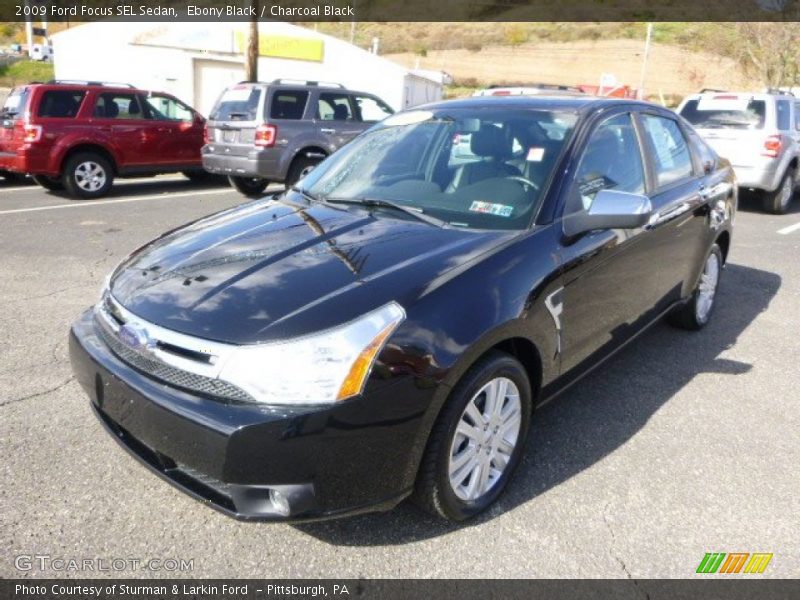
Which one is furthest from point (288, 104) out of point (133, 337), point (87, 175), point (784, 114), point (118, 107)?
point (133, 337)

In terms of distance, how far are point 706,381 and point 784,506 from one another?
131 centimetres

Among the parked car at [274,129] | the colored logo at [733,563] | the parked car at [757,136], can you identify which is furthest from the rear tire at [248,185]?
the colored logo at [733,563]

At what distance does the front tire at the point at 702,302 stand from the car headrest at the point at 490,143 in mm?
1956

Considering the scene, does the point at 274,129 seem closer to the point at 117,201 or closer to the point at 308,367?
the point at 117,201

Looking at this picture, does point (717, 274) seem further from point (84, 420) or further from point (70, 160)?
point (70, 160)

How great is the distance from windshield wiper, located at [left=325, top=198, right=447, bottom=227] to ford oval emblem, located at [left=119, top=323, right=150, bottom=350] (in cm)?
130

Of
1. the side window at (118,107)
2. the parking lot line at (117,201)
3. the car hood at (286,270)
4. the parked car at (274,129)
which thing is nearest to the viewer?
the car hood at (286,270)

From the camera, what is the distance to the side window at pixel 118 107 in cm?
1025

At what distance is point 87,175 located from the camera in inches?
396

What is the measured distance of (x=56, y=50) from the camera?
25.6 metres

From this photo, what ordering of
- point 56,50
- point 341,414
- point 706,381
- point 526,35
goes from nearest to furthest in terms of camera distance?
1. point 341,414
2. point 706,381
3. point 56,50
4. point 526,35

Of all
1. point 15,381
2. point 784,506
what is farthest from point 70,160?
point 784,506

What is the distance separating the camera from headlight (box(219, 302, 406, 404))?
210 centimetres

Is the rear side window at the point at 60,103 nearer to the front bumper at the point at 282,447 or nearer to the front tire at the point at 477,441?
the front bumper at the point at 282,447
